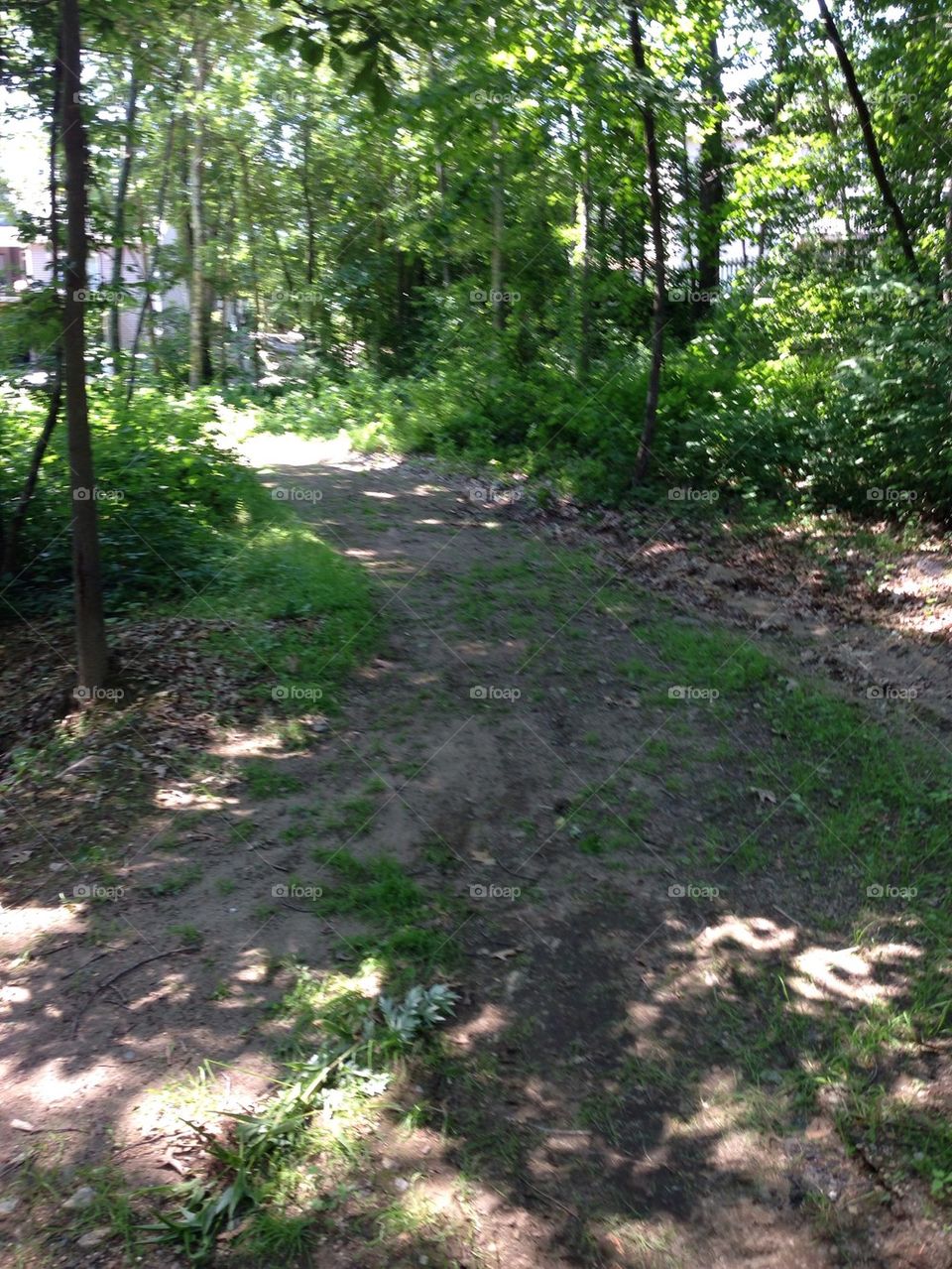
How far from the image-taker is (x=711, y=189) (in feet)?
61.8

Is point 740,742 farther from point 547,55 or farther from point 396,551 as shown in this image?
point 547,55

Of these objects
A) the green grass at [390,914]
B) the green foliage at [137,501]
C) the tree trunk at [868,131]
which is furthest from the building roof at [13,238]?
the tree trunk at [868,131]

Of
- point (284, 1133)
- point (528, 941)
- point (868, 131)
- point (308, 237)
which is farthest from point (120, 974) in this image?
point (308, 237)

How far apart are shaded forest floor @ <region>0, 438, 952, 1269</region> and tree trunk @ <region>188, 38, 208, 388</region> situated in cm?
1508

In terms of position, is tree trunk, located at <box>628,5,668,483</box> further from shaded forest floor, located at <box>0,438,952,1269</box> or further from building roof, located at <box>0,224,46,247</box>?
building roof, located at <box>0,224,46,247</box>

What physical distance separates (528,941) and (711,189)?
16.9 metres

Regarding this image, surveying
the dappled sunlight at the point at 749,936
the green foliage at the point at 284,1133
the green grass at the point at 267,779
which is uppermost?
the green grass at the point at 267,779

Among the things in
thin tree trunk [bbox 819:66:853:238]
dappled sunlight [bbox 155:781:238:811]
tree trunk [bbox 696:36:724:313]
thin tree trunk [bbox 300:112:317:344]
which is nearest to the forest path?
dappled sunlight [bbox 155:781:238:811]

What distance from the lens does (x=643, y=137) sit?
12281mm

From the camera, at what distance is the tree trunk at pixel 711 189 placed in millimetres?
13489

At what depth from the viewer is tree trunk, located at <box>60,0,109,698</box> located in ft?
20.8

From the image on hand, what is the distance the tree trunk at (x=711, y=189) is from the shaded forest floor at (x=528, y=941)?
678cm

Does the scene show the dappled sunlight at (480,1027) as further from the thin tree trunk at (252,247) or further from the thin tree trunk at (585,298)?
the thin tree trunk at (252,247)

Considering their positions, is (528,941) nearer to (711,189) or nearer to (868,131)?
(868,131)
